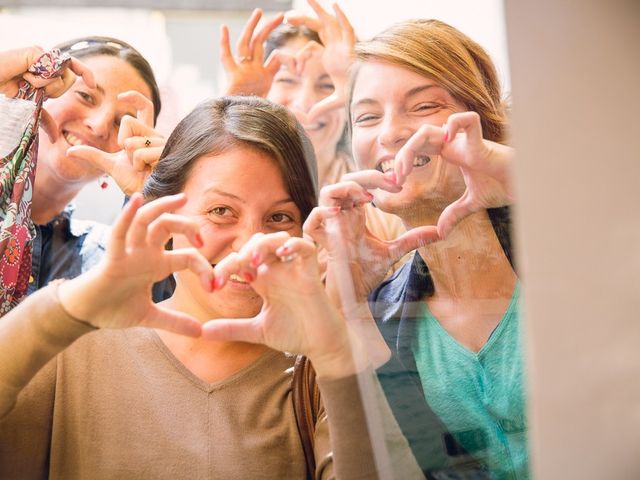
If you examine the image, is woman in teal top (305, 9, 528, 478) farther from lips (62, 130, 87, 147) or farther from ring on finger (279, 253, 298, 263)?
lips (62, 130, 87, 147)

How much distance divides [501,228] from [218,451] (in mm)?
419

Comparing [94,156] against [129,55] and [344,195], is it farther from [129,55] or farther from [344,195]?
[344,195]

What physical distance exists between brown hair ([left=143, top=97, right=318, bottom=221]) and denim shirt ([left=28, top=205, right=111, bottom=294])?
0.10m

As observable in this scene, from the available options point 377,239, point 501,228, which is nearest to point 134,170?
point 377,239

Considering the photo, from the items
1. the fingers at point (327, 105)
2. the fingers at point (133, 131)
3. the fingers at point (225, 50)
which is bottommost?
the fingers at point (133, 131)

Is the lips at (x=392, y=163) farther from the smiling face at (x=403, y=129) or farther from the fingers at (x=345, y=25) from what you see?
the fingers at (x=345, y=25)

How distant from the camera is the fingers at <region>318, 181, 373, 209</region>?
83cm

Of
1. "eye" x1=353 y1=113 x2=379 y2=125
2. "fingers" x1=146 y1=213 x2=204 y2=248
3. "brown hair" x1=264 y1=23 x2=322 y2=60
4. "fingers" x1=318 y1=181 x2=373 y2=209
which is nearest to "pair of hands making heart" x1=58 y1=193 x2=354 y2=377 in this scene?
"fingers" x1=146 y1=213 x2=204 y2=248

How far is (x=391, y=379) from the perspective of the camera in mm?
796

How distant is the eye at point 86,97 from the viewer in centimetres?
91

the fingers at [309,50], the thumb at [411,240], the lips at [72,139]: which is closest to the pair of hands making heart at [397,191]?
the thumb at [411,240]

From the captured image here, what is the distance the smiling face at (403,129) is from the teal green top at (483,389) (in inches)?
5.6

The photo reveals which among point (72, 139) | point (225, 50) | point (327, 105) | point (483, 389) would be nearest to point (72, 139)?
point (72, 139)

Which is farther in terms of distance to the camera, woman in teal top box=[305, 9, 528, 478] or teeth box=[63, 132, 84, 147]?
teeth box=[63, 132, 84, 147]
